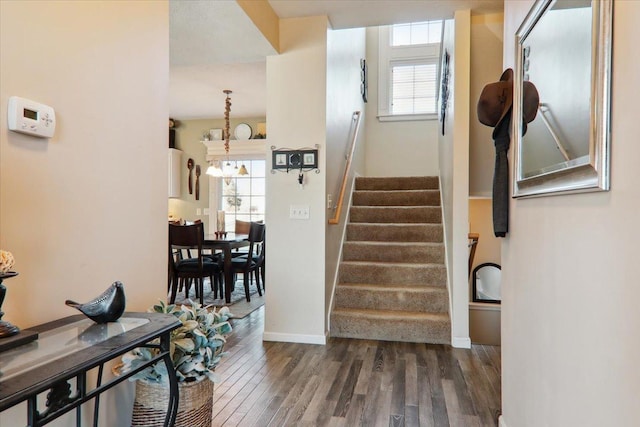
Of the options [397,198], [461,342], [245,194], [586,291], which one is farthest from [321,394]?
[245,194]

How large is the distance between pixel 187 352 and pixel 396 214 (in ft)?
11.6

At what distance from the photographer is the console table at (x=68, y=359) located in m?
0.76

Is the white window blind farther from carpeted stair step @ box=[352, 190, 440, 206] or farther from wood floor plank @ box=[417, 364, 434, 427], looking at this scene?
wood floor plank @ box=[417, 364, 434, 427]

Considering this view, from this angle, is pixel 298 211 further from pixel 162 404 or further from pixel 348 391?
pixel 162 404

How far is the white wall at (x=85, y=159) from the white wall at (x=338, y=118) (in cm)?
186

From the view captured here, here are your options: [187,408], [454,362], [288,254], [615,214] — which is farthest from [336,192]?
[615,214]

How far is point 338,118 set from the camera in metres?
3.80

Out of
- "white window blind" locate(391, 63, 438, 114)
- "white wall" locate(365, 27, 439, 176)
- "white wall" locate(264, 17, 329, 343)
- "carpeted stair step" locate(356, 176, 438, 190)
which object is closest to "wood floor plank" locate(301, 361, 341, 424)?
"white wall" locate(264, 17, 329, 343)

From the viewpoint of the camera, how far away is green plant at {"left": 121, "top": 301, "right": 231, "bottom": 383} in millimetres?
1353

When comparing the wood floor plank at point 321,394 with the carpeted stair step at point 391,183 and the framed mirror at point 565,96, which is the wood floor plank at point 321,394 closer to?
the framed mirror at point 565,96

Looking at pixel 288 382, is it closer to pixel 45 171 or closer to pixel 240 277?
pixel 45 171

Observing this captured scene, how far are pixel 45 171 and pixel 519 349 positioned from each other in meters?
1.92

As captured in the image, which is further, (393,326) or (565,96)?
(393,326)

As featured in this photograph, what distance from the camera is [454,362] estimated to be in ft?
9.36
